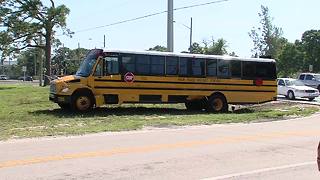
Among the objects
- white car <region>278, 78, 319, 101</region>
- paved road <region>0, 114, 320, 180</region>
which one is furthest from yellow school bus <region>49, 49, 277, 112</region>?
white car <region>278, 78, 319, 101</region>

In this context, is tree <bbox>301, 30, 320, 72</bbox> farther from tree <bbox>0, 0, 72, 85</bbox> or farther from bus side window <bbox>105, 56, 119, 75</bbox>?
bus side window <bbox>105, 56, 119, 75</bbox>

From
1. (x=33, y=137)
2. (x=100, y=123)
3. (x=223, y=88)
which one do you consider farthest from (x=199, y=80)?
(x=33, y=137)

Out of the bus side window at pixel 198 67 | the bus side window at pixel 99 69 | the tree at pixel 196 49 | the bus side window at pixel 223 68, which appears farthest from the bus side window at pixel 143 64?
the tree at pixel 196 49

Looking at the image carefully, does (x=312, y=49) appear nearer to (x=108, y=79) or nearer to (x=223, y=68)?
(x=223, y=68)

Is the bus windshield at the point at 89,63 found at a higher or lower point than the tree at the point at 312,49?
lower

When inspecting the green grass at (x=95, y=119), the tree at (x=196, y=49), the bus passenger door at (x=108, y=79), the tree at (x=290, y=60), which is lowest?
the green grass at (x=95, y=119)

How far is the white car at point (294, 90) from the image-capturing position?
37.6 m

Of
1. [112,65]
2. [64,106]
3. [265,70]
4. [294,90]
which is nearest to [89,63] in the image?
[112,65]

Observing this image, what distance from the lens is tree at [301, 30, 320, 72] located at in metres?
88.2

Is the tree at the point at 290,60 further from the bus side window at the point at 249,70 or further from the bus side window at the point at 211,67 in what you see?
the bus side window at the point at 211,67

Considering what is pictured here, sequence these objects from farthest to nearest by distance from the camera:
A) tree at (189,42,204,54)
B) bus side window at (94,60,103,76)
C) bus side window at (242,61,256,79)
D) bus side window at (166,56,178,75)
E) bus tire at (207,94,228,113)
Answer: tree at (189,42,204,54)
bus side window at (242,61,256,79)
bus tire at (207,94,228,113)
bus side window at (166,56,178,75)
bus side window at (94,60,103,76)

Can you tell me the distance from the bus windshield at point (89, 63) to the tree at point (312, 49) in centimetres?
6976

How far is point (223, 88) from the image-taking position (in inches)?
1017

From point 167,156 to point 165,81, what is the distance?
1324 cm
